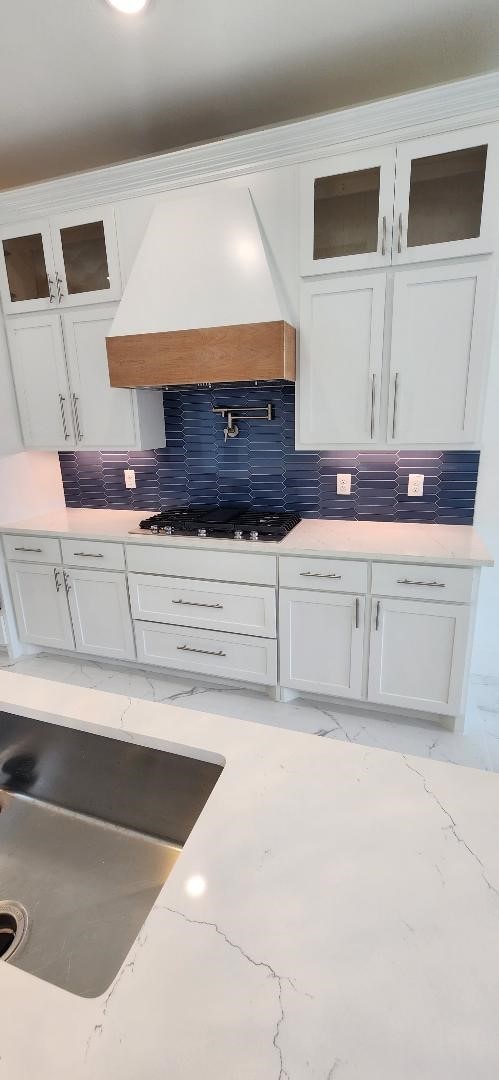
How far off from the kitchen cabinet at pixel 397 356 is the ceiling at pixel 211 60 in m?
0.76

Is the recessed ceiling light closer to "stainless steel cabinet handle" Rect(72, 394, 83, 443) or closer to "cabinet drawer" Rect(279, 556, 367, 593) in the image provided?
"stainless steel cabinet handle" Rect(72, 394, 83, 443)

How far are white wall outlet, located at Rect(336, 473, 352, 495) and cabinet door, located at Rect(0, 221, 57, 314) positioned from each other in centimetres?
177

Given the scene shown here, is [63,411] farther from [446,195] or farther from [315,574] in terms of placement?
[446,195]

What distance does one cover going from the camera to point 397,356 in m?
2.07

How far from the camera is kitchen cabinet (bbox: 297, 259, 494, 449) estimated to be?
195 centimetres

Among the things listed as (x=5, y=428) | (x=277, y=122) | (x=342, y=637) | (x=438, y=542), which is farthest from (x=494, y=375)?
(x=5, y=428)

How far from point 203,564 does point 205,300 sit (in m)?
1.20

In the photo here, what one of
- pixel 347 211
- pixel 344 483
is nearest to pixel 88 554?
pixel 344 483

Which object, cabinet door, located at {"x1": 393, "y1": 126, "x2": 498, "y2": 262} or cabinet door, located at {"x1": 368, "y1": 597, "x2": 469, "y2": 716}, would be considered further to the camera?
cabinet door, located at {"x1": 368, "y1": 597, "x2": 469, "y2": 716}

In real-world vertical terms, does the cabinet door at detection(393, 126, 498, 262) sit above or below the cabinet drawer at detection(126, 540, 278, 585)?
above

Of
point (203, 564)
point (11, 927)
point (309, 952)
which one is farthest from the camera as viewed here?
point (203, 564)

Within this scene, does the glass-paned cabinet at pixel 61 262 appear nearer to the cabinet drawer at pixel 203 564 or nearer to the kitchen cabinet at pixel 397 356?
the kitchen cabinet at pixel 397 356

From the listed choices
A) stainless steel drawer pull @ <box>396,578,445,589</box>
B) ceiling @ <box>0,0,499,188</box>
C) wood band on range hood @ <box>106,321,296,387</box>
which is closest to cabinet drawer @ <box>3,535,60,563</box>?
wood band on range hood @ <box>106,321,296,387</box>

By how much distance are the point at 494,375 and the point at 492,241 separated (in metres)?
0.60
